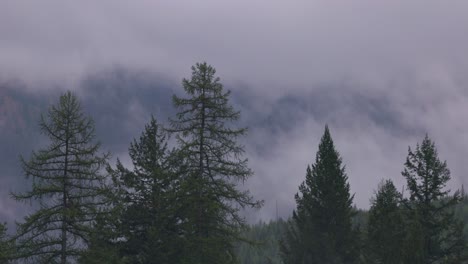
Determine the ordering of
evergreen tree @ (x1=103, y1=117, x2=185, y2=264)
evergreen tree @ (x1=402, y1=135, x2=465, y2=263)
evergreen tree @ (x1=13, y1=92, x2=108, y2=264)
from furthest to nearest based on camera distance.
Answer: evergreen tree @ (x1=402, y1=135, x2=465, y2=263) → evergreen tree @ (x1=103, y1=117, x2=185, y2=264) → evergreen tree @ (x1=13, y1=92, x2=108, y2=264)

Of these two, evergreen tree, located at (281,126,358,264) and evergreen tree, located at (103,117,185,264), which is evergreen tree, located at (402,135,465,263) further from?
evergreen tree, located at (103,117,185,264)

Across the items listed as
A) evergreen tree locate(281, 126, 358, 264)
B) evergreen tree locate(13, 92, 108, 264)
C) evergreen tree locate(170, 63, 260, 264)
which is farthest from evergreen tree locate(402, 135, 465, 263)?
evergreen tree locate(13, 92, 108, 264)

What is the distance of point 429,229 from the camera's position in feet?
122

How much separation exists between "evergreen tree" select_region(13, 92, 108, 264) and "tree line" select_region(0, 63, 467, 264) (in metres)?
0.05

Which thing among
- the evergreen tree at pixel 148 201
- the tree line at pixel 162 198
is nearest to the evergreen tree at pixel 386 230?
the tree line at pixel 162 198

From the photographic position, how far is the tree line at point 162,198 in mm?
29125

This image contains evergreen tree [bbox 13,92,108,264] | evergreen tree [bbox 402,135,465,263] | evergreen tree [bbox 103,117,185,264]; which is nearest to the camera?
evergreen tree [bbox 13,92,108,264]

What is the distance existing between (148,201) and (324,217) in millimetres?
14884

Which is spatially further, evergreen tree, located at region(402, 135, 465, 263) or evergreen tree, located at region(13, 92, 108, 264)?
evergreen tree, located at region(402, 135, 465, 263)

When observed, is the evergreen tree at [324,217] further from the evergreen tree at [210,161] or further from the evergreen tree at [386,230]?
the evergreen tree at [210,161]

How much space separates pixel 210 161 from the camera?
106 ft

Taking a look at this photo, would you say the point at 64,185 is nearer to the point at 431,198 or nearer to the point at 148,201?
the point at 148,201

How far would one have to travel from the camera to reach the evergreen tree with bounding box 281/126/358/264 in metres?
39.8

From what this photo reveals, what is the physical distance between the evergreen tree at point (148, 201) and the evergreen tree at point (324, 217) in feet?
35.8
